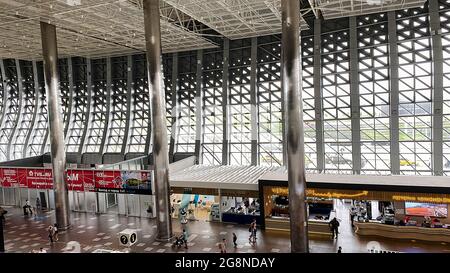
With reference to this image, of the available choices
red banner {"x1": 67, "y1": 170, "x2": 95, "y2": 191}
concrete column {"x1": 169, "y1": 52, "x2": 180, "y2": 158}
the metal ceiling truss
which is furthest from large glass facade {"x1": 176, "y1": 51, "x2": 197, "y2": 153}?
red banner {"x1": 67, "y1": 170, "x2": 95, "y2": 191}

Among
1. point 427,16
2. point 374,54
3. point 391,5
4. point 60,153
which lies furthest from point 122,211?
point 427,16

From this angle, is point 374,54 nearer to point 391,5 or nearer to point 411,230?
point 391,5

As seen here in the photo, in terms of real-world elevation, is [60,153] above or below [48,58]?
below

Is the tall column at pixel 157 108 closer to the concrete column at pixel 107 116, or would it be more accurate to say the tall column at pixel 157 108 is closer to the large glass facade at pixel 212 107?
the large glass facade at pixel 212 107

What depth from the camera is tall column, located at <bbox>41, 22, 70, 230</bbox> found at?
20.2 meters

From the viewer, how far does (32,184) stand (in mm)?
23688

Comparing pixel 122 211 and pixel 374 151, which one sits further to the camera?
pixel 374 151

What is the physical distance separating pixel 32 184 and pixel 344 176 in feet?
67.6

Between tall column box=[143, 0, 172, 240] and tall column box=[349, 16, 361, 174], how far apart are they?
14839 millimetres

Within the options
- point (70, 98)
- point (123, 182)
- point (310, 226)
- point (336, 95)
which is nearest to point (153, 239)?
point (123, 182)

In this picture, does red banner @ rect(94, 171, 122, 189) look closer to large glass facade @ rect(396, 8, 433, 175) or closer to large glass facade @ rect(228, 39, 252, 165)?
large glass facade @ rect(228, 39, 252, 165)

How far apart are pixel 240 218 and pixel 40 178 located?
46.3ft

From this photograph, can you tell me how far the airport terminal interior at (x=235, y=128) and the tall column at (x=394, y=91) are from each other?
0.30 ft

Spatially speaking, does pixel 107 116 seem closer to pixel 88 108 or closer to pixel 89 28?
pixel 88 108
